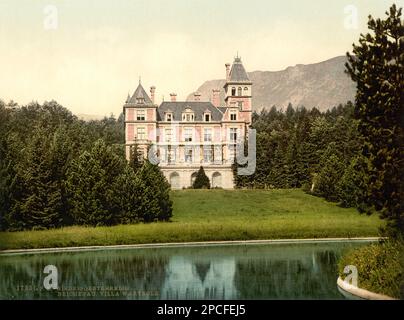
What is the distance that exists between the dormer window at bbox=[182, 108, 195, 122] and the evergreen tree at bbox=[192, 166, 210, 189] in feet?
19.7

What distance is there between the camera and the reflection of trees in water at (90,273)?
41.4 feet

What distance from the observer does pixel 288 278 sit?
14.3 meters

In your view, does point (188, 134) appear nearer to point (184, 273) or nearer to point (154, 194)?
point (154, 194)

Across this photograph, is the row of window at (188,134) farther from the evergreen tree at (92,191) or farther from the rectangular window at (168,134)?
the evergreen tree at (92,191)

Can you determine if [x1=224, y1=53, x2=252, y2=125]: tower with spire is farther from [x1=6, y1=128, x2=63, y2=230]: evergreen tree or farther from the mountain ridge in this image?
[x1=6, y1=128, x2=63, y2=230]: evergreen tree

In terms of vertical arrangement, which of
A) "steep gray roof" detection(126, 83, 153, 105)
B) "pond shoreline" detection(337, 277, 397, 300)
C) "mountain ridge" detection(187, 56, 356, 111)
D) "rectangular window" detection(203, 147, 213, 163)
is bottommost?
"pond shoreline" detection(337, 277, 397, 300)

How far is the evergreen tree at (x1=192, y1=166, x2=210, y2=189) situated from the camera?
38188mm

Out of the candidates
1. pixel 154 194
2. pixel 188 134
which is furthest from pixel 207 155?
pixel 154 194

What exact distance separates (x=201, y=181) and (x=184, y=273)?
23.3 metres

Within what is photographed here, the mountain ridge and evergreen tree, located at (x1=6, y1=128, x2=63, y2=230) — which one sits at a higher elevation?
the mountain ridge

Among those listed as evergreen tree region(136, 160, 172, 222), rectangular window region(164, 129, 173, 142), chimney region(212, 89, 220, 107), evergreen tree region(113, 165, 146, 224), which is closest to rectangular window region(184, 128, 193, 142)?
rectangular window region(164, 129, 173, 142)

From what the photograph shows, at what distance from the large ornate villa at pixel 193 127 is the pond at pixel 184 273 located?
17.7 m

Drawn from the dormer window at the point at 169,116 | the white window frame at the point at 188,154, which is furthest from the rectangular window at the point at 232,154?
the dormer window at the point at 169,116

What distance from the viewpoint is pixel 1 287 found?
45.4ft
